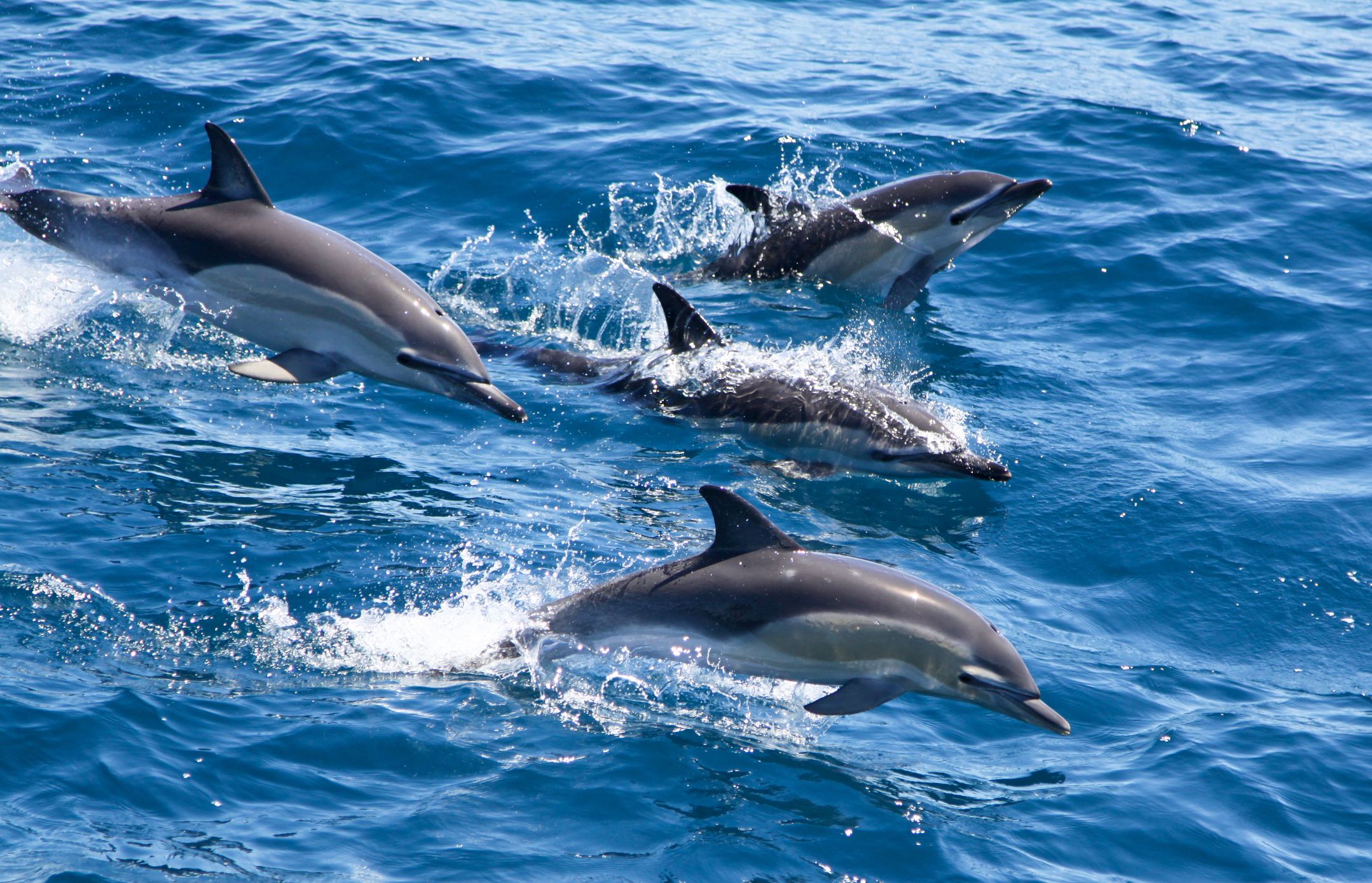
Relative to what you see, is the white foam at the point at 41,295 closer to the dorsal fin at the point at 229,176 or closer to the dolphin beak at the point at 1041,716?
the dorsal fin at the point at 229,176

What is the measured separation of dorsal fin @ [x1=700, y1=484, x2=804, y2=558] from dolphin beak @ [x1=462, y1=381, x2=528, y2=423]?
2542 millimetres

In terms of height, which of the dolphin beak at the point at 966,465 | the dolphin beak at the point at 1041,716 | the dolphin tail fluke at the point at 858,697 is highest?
the dolphin tail fluke at the point at 858,697

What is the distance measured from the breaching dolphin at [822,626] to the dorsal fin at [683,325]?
3.68m

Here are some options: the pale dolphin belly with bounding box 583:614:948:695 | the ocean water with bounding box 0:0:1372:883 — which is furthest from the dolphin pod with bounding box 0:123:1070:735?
the ocean water with bounding box 0:0:1372:883

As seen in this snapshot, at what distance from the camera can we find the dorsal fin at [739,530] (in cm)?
682

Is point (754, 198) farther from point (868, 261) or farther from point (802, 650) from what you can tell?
point (802, 650)

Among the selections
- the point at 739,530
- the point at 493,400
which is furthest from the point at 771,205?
the point at 739,530

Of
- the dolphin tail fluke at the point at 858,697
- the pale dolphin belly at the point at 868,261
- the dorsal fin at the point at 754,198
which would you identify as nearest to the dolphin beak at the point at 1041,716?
the dolphin tail fluke at the point at 858,697

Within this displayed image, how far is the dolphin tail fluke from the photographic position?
22.0ft

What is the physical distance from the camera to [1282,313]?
1284 centimetres

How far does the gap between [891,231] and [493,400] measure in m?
5.19

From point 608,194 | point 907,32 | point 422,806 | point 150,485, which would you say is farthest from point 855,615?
point 907,32

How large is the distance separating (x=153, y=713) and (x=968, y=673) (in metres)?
3.88

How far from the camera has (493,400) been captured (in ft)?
30.2
